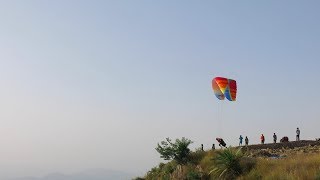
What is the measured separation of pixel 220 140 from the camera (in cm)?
3884

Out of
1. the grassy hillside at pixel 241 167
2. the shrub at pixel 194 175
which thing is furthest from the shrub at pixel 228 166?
the shrub at pixel 194 175

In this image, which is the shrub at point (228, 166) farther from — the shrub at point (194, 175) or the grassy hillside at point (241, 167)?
the shrub at point (194, 175)

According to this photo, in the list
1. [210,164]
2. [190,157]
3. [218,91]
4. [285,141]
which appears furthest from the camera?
[285,141]

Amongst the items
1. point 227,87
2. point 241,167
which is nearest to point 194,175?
point 241,167

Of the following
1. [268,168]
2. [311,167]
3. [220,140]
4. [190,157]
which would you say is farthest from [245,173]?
[220,140]

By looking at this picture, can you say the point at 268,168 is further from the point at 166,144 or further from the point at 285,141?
the point at 285,141

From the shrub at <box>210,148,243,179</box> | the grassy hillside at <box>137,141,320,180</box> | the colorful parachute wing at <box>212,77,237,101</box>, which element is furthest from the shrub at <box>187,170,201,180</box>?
the colorful parachute wing at <box>212,77,237,101</box>

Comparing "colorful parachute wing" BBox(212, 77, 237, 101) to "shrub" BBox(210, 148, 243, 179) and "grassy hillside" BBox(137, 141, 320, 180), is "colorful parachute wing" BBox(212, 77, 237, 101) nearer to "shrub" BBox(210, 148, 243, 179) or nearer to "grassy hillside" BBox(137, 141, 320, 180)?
"grassy hillside" BBox(137, 141, 320, 180)

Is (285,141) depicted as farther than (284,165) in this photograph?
Yes

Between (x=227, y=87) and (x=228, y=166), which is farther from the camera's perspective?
(x=227, y=87)

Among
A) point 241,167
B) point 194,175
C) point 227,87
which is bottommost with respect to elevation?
point 194,175

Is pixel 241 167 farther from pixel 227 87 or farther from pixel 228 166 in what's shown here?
pixel 227 87

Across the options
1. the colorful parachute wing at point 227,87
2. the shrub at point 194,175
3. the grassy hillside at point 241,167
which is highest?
the colorful parachute wing at point 227,87

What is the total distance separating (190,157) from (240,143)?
1720 centimetres
